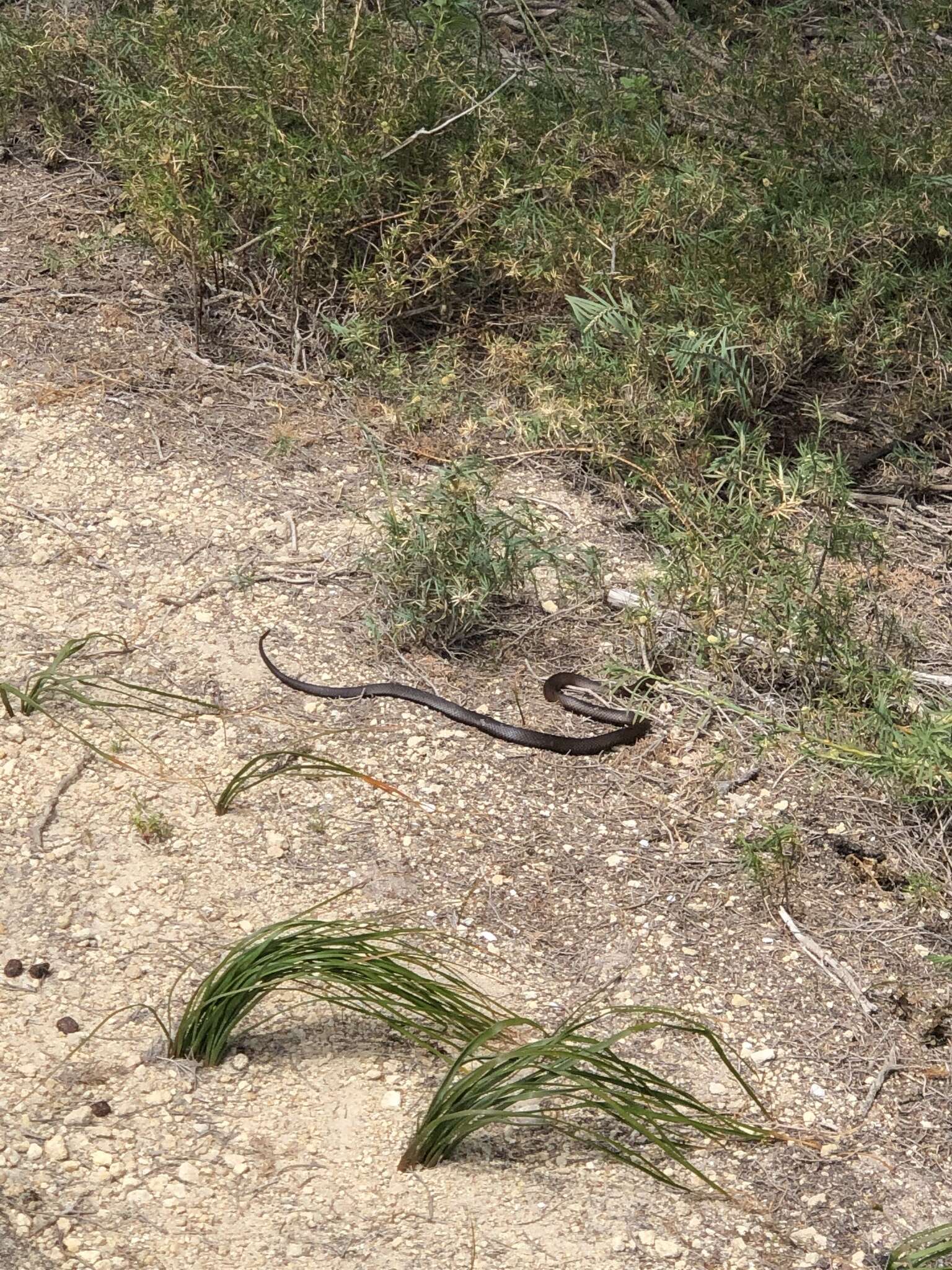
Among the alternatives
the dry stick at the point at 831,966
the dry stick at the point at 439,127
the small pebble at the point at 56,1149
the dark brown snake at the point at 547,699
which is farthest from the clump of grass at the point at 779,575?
the small pebble at the point at 56,1149

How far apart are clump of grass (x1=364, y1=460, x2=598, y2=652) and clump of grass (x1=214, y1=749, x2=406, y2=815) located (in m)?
0.67

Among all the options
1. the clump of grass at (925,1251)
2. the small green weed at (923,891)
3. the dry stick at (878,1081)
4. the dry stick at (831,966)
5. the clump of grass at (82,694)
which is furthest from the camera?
the clump of grass at (82,694)

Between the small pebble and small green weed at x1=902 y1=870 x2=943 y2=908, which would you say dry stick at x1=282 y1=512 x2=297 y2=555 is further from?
the small pebble

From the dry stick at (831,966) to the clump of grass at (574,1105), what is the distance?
1.81 feet

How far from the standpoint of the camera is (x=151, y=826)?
402 cm

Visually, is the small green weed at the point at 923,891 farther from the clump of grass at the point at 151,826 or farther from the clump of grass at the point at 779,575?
the clump of grass at the point at 151,826

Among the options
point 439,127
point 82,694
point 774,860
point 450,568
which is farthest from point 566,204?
point 774,860

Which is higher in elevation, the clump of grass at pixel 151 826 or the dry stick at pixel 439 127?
the dry stick at pixel 439 127

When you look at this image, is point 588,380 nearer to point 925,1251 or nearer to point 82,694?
point 82,694

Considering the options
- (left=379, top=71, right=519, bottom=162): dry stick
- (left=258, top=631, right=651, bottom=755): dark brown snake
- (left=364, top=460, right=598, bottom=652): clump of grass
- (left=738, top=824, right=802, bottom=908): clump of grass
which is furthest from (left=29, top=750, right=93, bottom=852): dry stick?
(left=379, top=71, right=519, bottom=162): dry stick

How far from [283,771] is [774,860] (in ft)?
4.55

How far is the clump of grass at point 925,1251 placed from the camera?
2.95 m

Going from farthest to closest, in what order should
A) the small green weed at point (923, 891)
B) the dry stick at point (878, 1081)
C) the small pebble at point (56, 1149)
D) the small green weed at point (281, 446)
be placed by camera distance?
the small green weed at point (281, 446) → the small green weed at point (923, 891) → the dry stick at point (878, 1081) → the small pebble at point (56, 1149)

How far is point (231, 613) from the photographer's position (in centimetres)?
507
